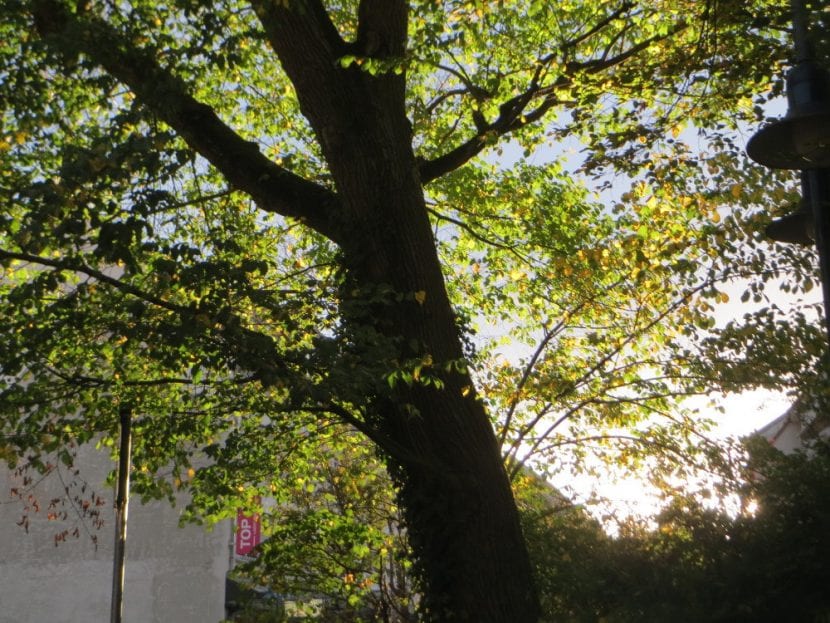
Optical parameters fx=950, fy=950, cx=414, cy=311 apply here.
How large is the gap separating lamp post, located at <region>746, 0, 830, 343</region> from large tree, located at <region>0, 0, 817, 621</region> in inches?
101

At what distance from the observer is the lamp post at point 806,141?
5.51 metres

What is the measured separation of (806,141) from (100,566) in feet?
86.7

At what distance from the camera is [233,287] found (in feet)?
25.9

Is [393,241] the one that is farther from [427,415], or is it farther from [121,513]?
[121,513]

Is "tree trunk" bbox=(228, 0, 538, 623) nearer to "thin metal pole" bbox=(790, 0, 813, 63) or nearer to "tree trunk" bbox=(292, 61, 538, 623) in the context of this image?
"tree trunk" bbox=(292, 61, 538, 623)

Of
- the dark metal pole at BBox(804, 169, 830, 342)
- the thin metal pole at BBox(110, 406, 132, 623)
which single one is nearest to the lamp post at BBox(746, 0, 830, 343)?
the dark metal pole at BBox(804, 169, 830, 342)

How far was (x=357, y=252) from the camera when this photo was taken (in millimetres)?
9047

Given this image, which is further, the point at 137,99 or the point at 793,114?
the point at 137,99

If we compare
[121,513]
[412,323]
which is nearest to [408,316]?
[412,323]

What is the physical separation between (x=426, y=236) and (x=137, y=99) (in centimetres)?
295

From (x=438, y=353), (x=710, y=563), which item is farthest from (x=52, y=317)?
(x=710, y=563)

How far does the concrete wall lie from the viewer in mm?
27234

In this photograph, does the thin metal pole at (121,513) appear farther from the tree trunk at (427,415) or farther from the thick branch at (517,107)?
the thick branch at (517,107)

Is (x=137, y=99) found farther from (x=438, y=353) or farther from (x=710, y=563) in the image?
(x=710, y=563)
